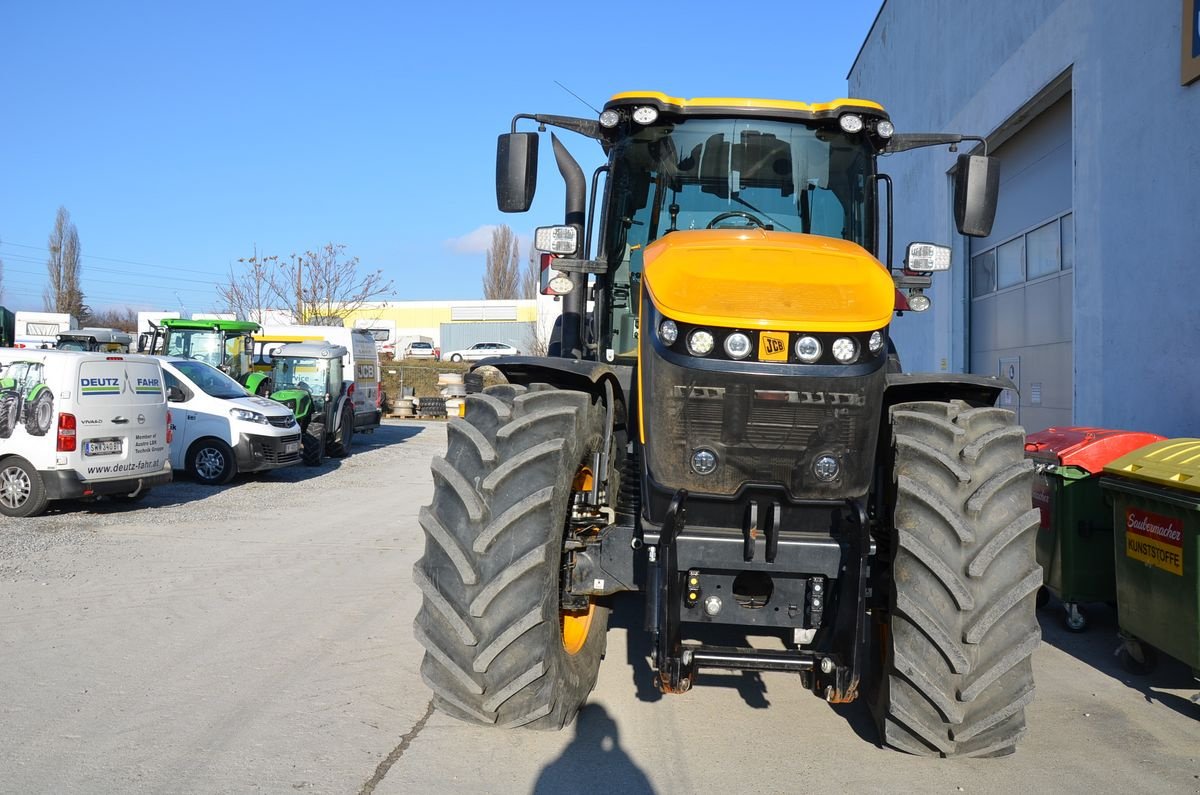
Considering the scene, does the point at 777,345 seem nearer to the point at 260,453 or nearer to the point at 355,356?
the point at 260,453

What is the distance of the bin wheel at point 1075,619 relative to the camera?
22.7 feet

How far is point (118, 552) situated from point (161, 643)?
150 inches

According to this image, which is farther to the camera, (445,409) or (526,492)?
(445,409)

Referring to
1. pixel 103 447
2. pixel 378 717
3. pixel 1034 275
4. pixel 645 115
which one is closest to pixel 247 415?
pixel 103 447

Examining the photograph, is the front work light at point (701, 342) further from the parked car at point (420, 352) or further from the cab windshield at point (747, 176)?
the parked car at point (420, 352)

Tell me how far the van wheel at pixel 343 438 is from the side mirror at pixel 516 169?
1571 cm

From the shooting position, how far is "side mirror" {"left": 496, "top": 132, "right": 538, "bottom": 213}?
5191 millimetres

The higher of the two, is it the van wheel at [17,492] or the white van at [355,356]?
the white van at [355,356]

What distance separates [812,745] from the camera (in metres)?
4.54

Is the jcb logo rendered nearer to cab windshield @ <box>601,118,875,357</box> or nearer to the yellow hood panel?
the yellow hood panel

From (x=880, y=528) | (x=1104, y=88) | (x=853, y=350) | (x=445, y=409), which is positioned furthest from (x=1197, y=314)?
(x=445, y=409)

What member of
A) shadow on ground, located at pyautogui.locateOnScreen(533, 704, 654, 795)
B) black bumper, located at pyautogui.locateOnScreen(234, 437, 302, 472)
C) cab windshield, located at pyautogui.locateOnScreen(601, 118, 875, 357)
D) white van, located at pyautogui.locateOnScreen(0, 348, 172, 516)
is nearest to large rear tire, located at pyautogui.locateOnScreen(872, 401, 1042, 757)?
shadow on ground, located at pyautogui.locateOnScreen(533, 704, 654, 795)

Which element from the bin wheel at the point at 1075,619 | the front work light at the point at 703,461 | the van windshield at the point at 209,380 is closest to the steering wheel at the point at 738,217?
the front work light at the point at 703,461

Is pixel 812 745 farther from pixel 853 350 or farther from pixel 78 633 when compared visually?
pixel 78 633
